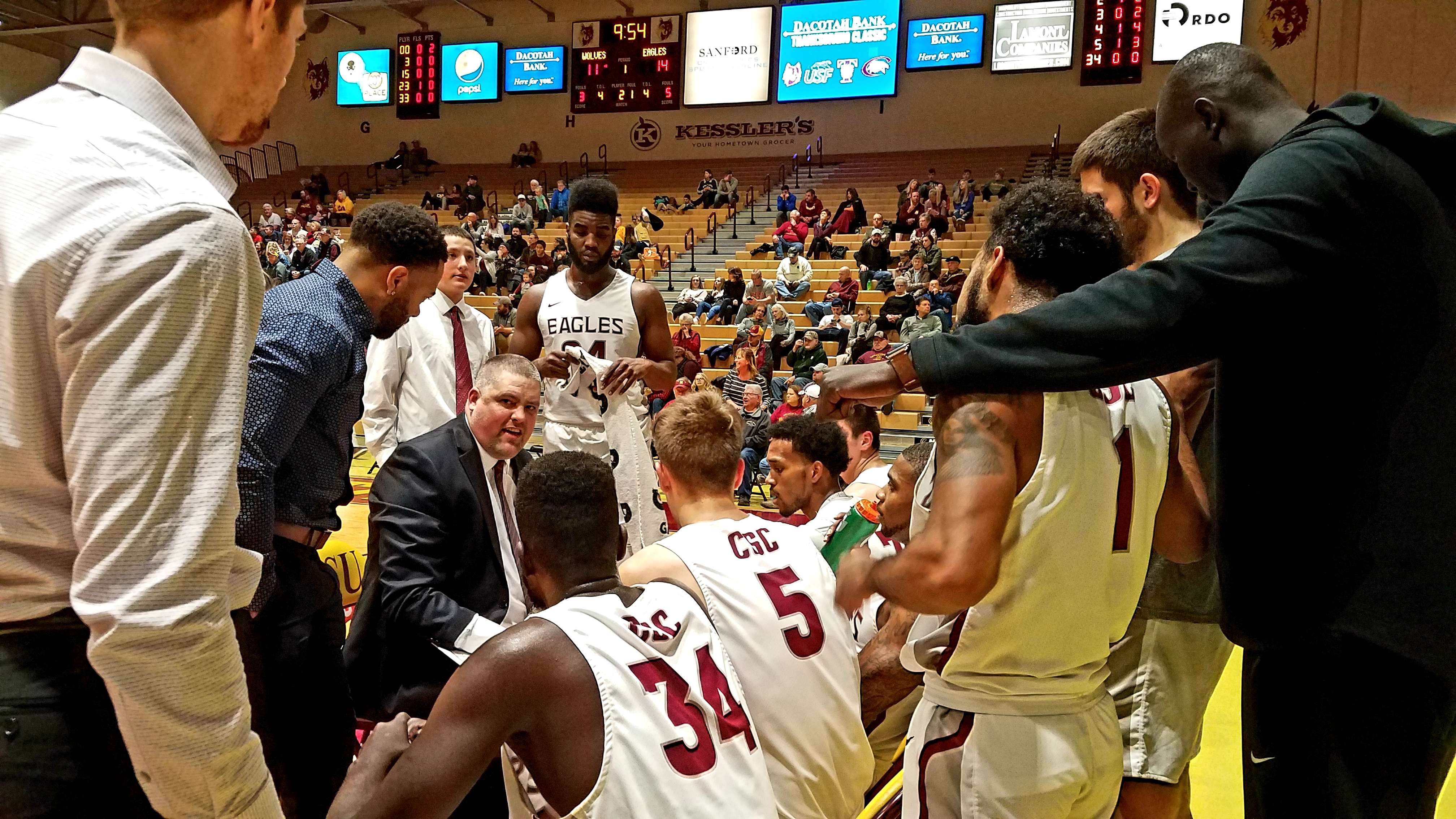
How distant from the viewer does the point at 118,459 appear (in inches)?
43.4

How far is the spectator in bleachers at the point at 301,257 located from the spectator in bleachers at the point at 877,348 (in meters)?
10.6

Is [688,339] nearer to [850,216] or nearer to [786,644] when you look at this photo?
[850,216]

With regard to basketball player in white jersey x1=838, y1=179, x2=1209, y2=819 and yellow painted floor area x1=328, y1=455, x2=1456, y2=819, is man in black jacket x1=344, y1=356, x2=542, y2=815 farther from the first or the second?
yellow painted floor area x1=328, y1=455, x2=1456, y2=819

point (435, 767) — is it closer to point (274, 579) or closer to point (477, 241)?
point (274, 579)

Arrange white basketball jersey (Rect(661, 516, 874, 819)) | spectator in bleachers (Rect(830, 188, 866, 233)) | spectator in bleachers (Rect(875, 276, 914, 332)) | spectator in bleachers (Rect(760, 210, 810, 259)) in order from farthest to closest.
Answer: spectator in bleachers (Rect(830, 188, 866, 233)) < spectator in bleachers (Rect(760, 210, 810, 259)) < spectator in bleachers (Rect(875, 276, 914, 332)) < white basketball jersey (Rect(661, 516, 874, 819))

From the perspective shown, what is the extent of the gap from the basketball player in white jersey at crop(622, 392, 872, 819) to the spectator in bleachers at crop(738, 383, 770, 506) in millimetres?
7126

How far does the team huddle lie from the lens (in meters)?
1.79

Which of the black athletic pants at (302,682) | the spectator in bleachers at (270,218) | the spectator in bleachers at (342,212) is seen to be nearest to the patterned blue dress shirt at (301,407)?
the black athletic pants at (302,682)

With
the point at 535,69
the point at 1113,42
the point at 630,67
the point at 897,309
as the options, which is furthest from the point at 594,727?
the point at 535,69

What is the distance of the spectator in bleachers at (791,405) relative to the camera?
10.6 metres

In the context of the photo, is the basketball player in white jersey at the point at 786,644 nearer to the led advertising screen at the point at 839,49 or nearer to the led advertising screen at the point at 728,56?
the led advertising screen at the point at 839,49

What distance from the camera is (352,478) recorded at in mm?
11008

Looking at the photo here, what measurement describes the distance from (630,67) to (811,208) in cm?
599

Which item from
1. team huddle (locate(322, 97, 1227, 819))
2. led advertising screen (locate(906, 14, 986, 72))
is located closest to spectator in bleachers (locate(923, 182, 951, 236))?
led advertising screen (locate(906, 14, 986, 72))
